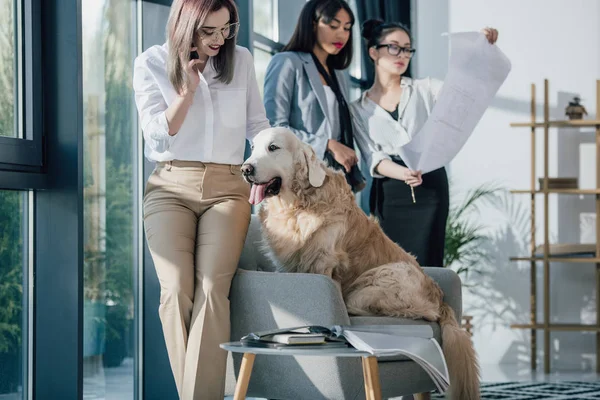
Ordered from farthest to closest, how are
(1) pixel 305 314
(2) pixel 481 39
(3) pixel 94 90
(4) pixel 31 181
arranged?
(2) pixel 481 39
(3) pixel 94 90
(4) pixel 31 181
(1) pixel 305 314

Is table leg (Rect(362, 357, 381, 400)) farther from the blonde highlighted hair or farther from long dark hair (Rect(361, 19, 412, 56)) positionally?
long dark hair (Rect(361, 19, 412, 56))

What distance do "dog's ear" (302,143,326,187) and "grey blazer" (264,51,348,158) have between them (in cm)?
75

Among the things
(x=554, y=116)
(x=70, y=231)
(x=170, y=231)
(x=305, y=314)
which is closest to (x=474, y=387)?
(x=305, y=314)

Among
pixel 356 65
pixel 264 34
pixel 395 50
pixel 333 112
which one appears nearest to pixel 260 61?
pixel 264 34

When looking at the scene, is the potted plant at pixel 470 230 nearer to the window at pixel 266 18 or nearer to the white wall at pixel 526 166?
the white wall at pixel 526 166

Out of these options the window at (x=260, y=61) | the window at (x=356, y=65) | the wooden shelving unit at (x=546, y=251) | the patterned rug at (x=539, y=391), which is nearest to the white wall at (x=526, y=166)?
the wooden shelving unit at (x=546, y=251)

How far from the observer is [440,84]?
3.98 meters

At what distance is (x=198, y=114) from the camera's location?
2.72 meters

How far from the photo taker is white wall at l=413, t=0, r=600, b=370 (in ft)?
19.3

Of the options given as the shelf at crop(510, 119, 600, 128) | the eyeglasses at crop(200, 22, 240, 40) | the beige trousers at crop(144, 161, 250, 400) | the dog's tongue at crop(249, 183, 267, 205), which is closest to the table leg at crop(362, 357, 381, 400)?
the beige trousers at crop(144, 161, 250, 400)

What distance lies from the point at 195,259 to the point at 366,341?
2.20ft

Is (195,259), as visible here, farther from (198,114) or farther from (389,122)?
(389,122)

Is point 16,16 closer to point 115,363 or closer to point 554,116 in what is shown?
point 115,363

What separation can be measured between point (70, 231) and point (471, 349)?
49.9 inches
